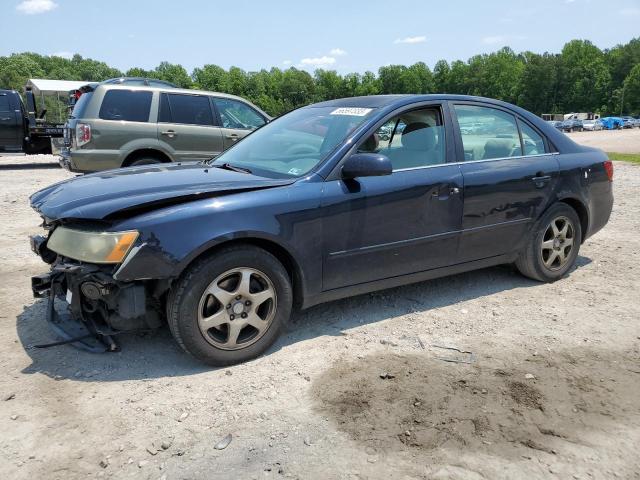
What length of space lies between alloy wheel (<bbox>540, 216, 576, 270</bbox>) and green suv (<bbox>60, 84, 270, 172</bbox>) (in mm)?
4866

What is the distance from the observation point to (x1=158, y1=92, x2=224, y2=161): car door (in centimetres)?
837

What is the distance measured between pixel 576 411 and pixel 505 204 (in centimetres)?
197

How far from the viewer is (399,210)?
376cm

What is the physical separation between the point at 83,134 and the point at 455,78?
122 meters

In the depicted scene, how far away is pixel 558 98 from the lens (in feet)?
342

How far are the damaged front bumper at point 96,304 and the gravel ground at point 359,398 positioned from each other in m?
0.14

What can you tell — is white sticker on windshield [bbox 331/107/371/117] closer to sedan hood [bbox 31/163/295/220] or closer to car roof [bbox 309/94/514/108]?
car roof [bbox 309/94/514/108]

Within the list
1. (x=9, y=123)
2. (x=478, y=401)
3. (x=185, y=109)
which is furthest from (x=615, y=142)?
(x=478, y=401)

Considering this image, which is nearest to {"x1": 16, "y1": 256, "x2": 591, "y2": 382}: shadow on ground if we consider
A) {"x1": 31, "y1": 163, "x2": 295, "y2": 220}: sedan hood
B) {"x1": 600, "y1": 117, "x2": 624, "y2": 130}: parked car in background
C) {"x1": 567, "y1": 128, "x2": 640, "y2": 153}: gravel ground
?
{"x1": 31, "y1": 163, "x2": 295, "y2": 220}: sedan hood

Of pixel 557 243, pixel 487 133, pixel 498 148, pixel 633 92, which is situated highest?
pixel 633 92

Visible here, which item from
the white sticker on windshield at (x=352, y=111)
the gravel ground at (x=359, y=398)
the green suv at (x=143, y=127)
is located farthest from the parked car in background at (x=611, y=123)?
the white sticker on windshield at (x=352, y=111)

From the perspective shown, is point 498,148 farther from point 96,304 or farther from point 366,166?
point 96,304

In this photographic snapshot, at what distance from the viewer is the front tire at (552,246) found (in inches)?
182

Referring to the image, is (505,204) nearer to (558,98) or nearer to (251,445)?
(251,445)
